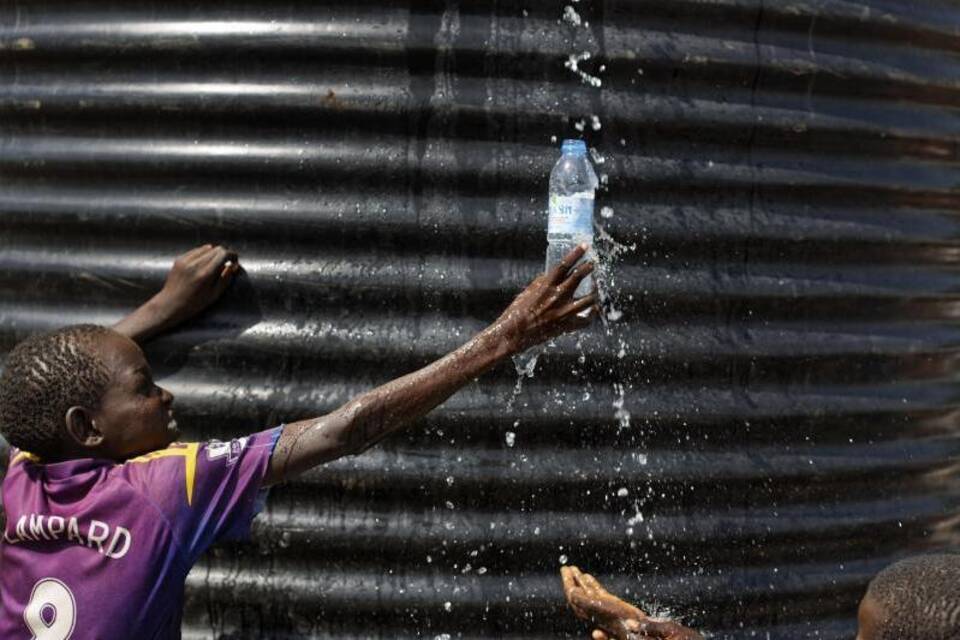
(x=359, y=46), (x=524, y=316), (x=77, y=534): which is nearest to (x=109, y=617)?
(x=77, y=534)

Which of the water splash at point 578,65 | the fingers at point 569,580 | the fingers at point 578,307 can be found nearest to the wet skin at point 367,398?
the fingers at point 578,307

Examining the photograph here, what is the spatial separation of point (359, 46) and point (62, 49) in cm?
86

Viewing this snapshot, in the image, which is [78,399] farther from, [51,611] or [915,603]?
[915,603]

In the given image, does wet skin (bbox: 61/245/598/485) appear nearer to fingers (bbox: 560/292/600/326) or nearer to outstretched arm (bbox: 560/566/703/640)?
fingers (bbox: 560/292/600/326)

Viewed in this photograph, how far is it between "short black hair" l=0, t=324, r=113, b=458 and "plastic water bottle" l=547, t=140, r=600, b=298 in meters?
1.21

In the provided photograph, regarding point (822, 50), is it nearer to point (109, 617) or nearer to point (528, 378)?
point (528, 378)

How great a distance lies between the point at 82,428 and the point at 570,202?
4.43 ft

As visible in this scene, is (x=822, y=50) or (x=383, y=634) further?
(x=822, y=50)

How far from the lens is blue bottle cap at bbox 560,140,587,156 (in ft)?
10.7

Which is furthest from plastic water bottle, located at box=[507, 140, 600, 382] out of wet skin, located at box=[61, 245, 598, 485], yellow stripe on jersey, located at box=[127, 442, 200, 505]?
yellow stripe on jersey, located at box=[127, 442, 200, 505]

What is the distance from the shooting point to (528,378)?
335 cm

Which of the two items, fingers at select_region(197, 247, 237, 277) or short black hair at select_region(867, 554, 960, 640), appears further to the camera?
fingers at select_region(197, 247, 237, 277)

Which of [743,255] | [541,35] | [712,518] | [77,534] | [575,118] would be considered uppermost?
[541,35]

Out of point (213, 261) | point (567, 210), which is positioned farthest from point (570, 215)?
point (213, 261)
